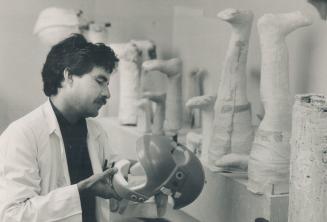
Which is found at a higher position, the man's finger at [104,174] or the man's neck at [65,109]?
the man's neck at [65,109]

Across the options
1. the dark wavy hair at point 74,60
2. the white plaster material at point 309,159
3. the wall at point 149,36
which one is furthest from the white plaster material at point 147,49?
the white plaster material at point 309,159

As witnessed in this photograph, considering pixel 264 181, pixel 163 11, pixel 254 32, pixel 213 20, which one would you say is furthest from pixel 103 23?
pixel 264 181

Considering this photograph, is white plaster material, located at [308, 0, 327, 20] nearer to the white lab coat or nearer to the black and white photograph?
the black and white photograph

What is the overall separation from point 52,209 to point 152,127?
0.76 meters

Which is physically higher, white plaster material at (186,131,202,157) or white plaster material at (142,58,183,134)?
white plaster material at (142,58,183,134)

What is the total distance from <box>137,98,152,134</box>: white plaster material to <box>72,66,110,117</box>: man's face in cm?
57

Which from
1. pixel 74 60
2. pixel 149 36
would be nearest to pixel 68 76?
pixel 74 60

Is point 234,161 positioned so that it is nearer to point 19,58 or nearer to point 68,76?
point 68,76

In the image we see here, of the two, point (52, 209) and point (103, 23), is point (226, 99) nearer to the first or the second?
point (52, 209)

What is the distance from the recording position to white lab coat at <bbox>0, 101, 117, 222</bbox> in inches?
49.3

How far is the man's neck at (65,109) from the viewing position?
142 centimetres

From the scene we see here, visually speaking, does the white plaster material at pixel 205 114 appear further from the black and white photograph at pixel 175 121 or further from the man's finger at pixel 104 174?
the man's finger at pixel 104 174

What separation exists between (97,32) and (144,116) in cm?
45

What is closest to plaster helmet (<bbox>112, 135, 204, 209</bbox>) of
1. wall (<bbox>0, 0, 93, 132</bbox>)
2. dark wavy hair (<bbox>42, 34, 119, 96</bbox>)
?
dark wavy hair (<bbox>42, 34, 119, 96</bbox>)
